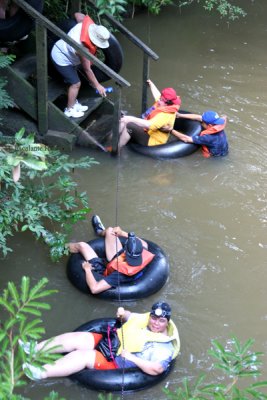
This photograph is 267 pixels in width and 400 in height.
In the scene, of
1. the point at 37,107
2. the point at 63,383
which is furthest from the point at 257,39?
the point at 63,383

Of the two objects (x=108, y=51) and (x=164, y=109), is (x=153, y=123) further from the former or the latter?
(x=108, y=51)

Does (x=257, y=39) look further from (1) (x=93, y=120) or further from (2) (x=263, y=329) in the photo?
(2) (x=263, y=329)

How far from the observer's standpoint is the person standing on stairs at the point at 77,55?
273 inches

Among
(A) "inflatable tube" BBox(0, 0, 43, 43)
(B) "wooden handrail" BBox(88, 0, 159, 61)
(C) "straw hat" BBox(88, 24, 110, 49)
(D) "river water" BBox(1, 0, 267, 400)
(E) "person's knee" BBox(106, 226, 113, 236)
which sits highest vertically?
(A) "inflatable tube" BBox(0, 0, 43, 43)

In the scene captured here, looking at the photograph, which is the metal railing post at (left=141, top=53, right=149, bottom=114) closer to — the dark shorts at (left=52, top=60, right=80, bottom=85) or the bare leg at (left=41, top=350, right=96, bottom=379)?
the dark shorts at (left=52, top=60, right=80, bottom=85)

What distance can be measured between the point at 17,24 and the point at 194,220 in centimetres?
307

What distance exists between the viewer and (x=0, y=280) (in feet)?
17.7

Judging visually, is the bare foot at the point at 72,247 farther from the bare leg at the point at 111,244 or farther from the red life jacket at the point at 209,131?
the red life jacket at the point at 209,131

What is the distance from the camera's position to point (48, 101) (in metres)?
7.06

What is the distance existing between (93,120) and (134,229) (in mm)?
2156

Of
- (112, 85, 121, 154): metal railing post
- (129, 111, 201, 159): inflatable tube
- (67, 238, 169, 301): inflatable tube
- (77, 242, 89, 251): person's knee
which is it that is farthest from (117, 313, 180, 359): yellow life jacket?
(129, 111, 201, 159): inflatable tube

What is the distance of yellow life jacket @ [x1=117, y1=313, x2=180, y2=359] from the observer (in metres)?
4.52

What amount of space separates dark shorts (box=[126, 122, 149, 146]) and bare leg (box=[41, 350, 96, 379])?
373 cm

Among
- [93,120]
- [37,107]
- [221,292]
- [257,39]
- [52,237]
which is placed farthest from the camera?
[257,39]
